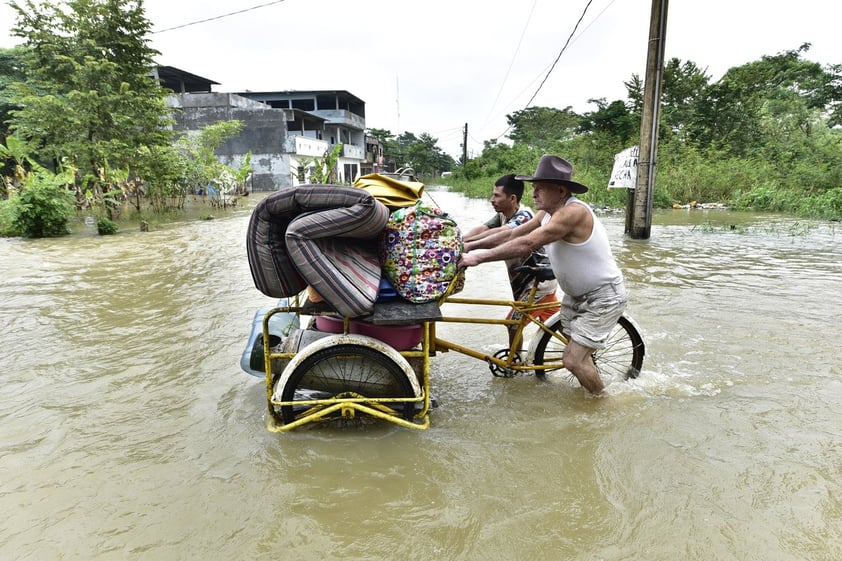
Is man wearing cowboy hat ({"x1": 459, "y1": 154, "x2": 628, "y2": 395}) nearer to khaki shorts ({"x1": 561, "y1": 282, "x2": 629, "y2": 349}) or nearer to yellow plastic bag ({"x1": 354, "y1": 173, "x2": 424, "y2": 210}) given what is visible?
khaki shorts ({"x1": 561, "y1": 282, "x2": 629, "y2": 349})

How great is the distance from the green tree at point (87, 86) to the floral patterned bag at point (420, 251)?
1457 cm

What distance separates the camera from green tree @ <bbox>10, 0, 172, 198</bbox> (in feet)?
47.4

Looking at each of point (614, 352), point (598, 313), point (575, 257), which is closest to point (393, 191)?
point (575, 257)

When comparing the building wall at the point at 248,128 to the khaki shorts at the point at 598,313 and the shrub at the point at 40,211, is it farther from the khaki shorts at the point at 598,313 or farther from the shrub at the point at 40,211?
the khaki shorts at the point at 598,313

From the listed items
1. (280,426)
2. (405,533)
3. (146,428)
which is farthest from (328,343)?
(146,428)

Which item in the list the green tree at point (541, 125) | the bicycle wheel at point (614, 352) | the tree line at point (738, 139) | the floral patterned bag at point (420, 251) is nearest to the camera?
the floral patterned bag at point (420, 251)

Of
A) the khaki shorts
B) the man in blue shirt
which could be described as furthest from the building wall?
the khaki shorts

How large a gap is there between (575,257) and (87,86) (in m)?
16.8

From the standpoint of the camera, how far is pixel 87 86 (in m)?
14.8

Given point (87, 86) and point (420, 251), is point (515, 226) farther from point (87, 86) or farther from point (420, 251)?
point (87, 86)

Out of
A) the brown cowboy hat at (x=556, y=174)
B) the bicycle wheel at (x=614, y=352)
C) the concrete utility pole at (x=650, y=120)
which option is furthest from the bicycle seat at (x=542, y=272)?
the concrete utility pole at (x=650, y=120)

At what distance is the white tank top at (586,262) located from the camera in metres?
3.09

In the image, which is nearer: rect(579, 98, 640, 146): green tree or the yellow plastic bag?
the yellow plastic bag

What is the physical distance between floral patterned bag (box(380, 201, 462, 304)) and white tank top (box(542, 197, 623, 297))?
27.4 inches
